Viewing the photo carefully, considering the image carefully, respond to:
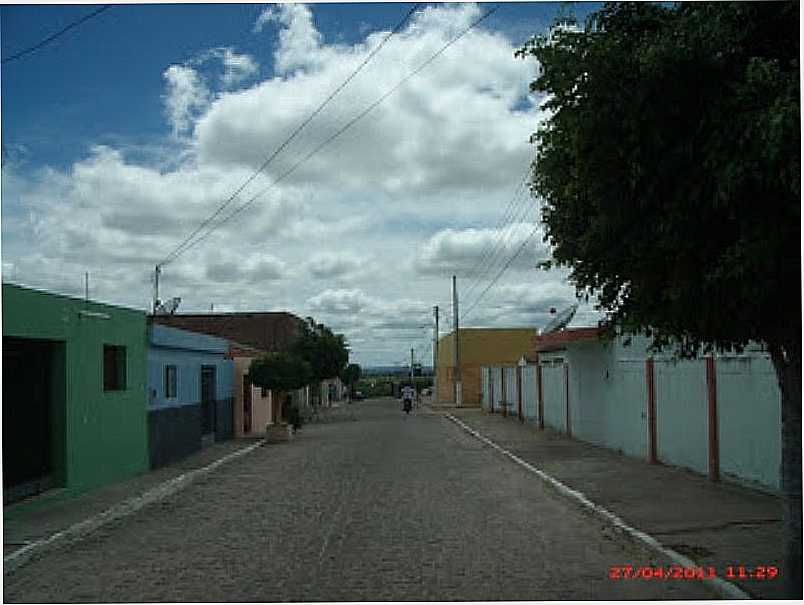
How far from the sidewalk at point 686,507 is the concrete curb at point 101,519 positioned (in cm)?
573

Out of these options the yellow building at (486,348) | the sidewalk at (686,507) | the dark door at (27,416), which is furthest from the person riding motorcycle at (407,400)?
the dark door at (27,416)

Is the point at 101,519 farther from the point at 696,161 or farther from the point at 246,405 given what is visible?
the point at 246,405

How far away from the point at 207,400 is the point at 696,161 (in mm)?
22833

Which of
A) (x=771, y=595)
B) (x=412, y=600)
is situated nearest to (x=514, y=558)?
(x=412, y=600)

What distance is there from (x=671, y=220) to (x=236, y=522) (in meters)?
7.89

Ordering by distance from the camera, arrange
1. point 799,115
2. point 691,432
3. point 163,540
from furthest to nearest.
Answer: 1. point 691,432
2. point 163,540
3. point 799,115

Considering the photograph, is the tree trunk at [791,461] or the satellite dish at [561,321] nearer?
→ the tree trunk at [791,461]

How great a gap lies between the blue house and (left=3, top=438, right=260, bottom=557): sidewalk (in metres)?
1.75

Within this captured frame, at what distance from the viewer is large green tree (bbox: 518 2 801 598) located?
5.99 metres

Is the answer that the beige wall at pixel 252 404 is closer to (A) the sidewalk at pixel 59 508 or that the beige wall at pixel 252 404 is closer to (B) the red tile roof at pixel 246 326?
(A) the sidewalk at pixel 59 508

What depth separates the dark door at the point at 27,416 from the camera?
1371 centimetres

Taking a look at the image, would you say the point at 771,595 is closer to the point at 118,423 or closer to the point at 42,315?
the point at 42,315

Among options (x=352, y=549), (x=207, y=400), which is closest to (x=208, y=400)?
(x=207, y=400)

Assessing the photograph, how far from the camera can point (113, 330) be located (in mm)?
17438
